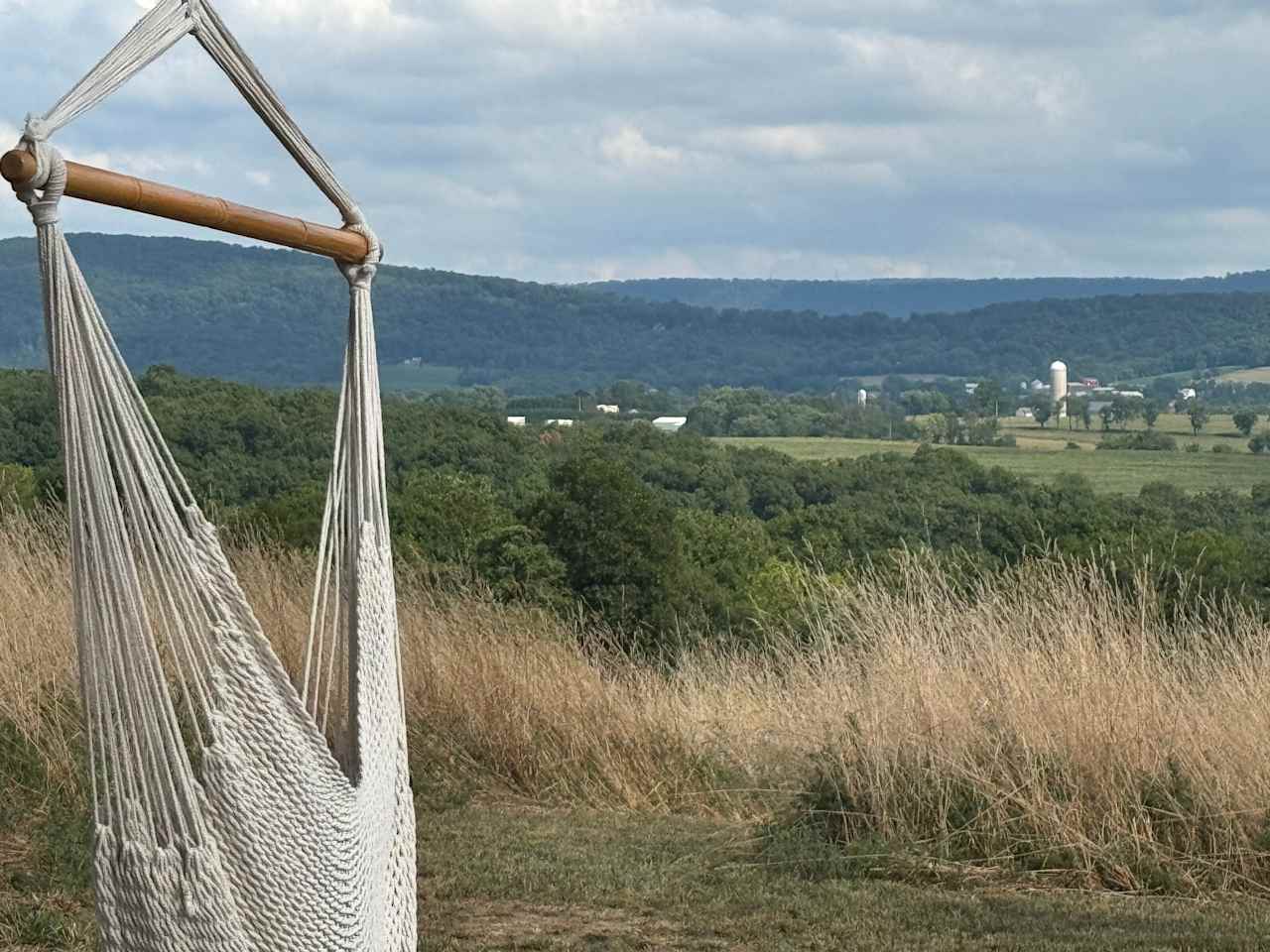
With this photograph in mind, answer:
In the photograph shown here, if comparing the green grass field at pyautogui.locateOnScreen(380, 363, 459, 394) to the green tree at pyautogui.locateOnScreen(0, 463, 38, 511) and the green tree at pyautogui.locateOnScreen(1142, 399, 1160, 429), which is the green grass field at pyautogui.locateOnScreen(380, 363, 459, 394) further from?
the green tree at pyautogui.locateOnScreen(0, 463, 38, 511)

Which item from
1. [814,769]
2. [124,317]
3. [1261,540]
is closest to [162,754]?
[814,769]

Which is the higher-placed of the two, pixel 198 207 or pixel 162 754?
pixel 198 207

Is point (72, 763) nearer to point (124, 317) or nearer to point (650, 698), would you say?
point (650, 698)

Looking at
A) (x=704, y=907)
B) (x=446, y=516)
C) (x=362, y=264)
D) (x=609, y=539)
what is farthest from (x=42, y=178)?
(x=446, y=516)

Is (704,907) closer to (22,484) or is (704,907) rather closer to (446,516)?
(22,484)

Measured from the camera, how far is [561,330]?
293ft

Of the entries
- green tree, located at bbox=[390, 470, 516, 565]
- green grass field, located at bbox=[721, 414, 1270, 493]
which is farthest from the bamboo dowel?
green grass field, located at bbox=[721, 414, 1270, 493]

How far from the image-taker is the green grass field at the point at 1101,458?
4434 cm

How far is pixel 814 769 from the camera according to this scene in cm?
494

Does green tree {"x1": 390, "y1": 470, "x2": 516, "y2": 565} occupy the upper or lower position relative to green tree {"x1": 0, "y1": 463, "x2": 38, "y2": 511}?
lower

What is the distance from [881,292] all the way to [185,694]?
598 ft

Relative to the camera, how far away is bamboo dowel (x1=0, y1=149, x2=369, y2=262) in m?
2.03

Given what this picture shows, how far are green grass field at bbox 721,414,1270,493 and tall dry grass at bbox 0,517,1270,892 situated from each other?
3415cm

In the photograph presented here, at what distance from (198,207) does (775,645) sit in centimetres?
376
